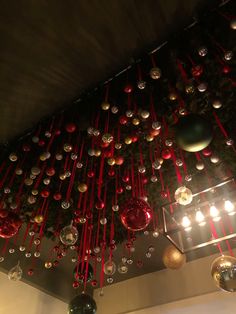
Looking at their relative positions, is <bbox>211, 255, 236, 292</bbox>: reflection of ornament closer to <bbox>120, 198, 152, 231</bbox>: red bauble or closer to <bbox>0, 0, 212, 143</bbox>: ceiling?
<bbox>120, 198, 152, 231</bbox>: red bauble

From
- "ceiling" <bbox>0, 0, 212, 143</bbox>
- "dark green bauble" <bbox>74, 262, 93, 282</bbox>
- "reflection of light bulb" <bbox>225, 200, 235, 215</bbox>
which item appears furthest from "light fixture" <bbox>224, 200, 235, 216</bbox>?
"dark green bauble" <bbox>74, 262, 93, 282</bbox>

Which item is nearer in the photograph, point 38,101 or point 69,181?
point 38,101

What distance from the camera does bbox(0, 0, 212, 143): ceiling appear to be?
1560 mm

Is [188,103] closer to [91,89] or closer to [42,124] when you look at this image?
[91,89]

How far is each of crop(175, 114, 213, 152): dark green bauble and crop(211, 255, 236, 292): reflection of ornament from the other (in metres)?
0.90

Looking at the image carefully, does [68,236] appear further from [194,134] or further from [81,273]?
[194,134]

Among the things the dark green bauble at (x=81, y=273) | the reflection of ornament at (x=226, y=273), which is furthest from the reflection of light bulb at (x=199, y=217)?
the dark green bauble at (x=81, y=273)

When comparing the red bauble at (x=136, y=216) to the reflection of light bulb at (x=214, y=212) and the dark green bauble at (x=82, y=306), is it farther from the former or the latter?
the dark green bauble at (x=82, y=306)

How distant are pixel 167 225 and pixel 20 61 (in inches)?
50.2

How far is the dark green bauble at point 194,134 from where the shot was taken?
131 cm

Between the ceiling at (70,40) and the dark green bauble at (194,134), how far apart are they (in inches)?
25.0

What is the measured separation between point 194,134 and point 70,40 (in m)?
0.90

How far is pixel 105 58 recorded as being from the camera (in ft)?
5.87

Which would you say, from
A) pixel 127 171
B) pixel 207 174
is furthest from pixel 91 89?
pixel 207 174
